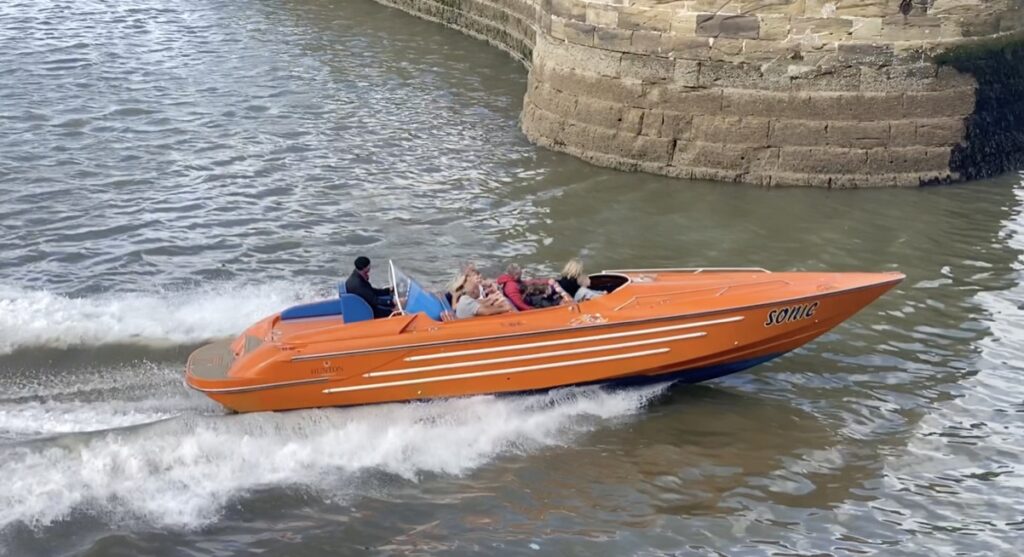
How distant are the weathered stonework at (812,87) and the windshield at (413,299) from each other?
20.3ft

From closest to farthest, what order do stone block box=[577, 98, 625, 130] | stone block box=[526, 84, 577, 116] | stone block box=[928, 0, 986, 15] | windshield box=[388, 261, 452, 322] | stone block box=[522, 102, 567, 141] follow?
windshield box=[388, 261, 452, 322]
stone block box=[928, 0, 986, 15]
stone block box=[577, 98, 625, 130]
stone block box=[526, 84, 577, 116]
stone block box=[522, 102, 567, 141]

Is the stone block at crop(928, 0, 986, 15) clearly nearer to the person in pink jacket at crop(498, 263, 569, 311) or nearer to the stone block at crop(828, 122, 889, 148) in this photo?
the stone block at crop(828, 122, 889, 148)

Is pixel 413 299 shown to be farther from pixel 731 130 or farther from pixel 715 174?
pixel 731 130

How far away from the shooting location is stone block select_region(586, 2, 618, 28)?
14.9 meters

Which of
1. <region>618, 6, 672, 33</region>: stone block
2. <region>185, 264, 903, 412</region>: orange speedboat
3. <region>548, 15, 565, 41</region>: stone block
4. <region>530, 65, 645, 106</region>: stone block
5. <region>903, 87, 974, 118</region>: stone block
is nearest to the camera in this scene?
<region>185, 264, 903, 412</region>: orange speedboat

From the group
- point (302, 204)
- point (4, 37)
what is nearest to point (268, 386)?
point (302, 204)

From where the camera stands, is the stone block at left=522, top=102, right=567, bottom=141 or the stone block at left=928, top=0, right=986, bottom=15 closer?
the stone block at left=928, top=0, right=986, bottom=15

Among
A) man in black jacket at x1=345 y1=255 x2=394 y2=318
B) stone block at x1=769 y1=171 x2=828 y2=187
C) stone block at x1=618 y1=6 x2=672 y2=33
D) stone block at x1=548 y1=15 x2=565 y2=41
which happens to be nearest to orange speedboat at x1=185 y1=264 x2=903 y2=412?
man in black jacket at x1=345 y1=255 x2=394 y2=318

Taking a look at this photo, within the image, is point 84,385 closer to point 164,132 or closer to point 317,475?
point 317,475

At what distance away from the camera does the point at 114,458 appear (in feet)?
27.3

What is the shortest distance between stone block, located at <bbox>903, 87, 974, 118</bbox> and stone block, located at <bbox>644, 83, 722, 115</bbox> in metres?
2.37

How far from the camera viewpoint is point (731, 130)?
47.8 feet

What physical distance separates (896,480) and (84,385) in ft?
21.8

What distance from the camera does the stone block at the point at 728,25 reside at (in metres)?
14.2
